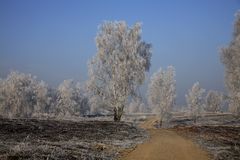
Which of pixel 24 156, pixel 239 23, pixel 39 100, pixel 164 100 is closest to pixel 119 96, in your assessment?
pixel 239 23

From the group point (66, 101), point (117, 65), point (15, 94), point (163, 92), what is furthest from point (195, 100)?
point (117, 65)

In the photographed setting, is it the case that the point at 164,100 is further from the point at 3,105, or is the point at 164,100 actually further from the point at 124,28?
the point at 3,105

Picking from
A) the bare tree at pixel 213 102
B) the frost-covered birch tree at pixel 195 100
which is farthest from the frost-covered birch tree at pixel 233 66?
the bare tree at pixel 213 102

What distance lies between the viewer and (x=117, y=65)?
52719mm

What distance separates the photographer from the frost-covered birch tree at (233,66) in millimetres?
51513

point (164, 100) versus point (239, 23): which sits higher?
point (239, 23)

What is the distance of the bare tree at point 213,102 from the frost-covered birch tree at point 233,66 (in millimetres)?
94362

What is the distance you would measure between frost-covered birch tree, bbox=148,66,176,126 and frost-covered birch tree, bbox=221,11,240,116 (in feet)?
63.9

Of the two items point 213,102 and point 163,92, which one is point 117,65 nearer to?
point 163,92

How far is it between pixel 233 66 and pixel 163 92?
87.7ft

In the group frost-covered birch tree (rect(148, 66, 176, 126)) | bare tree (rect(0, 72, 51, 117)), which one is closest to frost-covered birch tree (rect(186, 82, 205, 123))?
frost-covered birch tree (rect(148, 66, 176, 126))

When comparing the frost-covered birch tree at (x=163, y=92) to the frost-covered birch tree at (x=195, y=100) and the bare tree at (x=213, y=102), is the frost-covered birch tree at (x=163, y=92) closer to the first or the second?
the frost-covered birch tree at (x=195, y=100)

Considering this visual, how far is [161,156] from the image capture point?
2225cm

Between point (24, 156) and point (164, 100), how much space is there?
64.1 meters
